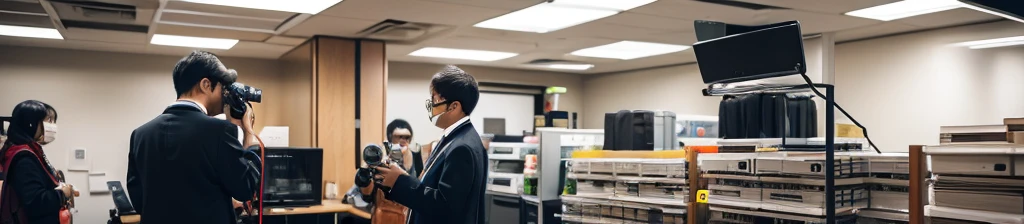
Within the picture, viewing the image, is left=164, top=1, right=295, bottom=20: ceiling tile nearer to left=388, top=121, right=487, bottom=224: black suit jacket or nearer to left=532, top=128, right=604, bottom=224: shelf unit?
left=532, top=128, right=604, bottom=224: shelf unit

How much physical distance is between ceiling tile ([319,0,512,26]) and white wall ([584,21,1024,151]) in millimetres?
2959

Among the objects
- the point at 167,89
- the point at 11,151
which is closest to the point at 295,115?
the point at 167,89

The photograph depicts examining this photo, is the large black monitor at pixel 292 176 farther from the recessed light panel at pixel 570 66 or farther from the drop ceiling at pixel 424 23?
the recessed light panel at pixel 570 66

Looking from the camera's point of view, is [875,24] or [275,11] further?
[875,24]

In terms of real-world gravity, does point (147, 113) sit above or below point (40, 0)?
below

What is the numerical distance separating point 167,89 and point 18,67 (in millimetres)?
1347

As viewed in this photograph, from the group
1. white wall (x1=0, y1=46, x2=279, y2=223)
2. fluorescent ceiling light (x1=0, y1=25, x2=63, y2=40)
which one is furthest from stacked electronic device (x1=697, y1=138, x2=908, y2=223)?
white wall (x1=0, y1=46, x2=279, y2=223)

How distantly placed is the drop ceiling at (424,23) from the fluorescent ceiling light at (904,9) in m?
0.14

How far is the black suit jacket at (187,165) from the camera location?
2.59 m

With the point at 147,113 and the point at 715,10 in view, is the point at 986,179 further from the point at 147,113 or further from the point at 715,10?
the point at 147,113

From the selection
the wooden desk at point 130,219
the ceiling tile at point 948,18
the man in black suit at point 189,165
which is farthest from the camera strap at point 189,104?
the ceiling tile at point 948,18

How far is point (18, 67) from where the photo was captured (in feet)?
25.3

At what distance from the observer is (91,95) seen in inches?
315

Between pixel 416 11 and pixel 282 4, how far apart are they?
887 mm
